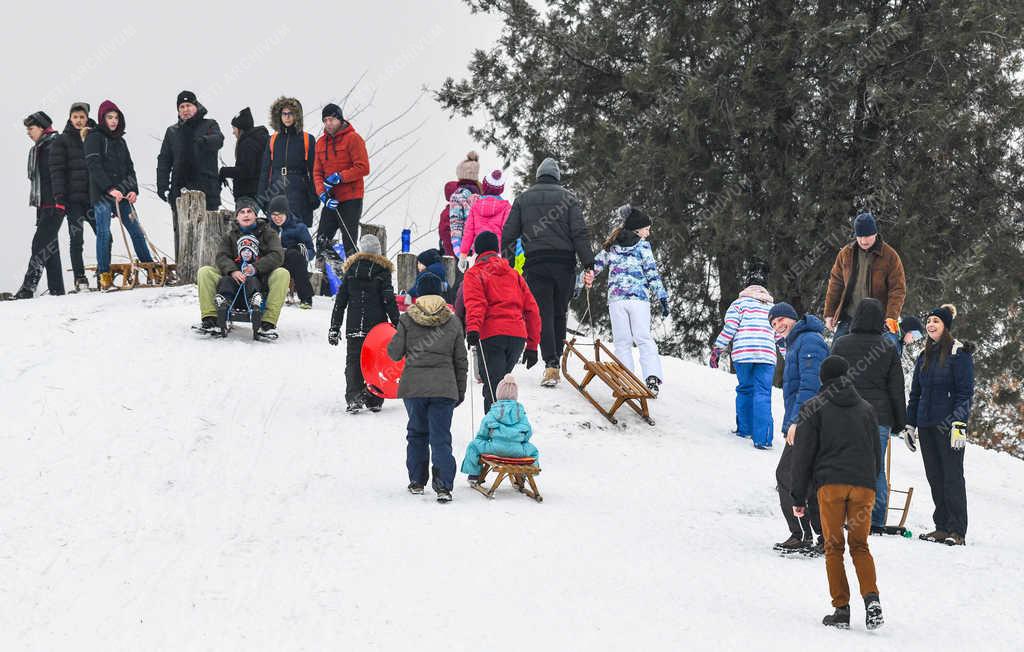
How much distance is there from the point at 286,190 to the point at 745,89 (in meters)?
7.18

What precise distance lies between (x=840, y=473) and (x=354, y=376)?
5.32m

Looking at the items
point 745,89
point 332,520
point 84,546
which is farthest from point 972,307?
point 84,546

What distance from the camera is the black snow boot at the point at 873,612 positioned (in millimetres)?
6047

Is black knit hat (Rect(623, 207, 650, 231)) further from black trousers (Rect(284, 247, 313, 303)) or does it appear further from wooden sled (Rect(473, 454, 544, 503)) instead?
wooden sled (Rect(473, 454, 544, 503))

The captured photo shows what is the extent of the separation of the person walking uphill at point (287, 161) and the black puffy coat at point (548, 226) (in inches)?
169

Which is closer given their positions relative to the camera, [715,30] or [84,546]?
[84,546]

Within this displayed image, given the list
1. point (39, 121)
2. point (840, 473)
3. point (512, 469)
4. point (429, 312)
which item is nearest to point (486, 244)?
point (429, 312)

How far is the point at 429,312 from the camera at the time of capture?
8281 millimetres

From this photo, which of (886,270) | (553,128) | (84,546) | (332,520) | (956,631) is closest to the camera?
(956,631)

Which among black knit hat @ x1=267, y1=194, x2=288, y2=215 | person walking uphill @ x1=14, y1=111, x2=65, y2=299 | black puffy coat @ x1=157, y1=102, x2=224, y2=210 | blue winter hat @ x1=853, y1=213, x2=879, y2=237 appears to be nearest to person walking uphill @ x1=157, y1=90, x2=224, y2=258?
black puffy coat @ x1=157, y1=102, x2=224, y2=210

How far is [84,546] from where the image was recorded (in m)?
6.80

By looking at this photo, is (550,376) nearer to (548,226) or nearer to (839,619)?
(548,226)

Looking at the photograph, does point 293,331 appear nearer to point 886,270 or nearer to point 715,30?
point 886,270

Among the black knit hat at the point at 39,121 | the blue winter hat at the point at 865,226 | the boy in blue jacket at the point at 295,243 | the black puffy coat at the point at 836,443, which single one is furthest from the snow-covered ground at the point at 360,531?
the black knit hat at the point at 39,121
